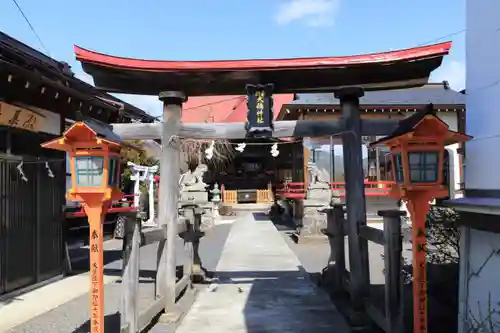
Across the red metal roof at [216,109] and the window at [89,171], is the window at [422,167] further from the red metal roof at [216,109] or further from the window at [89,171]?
the red metal roof at [216,109]

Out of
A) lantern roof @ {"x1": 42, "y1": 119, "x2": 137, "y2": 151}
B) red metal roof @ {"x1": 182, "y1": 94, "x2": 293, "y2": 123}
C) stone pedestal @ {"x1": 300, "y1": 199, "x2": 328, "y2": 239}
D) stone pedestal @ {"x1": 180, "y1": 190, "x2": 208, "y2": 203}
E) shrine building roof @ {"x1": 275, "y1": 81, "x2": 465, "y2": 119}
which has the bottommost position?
stone pedestal @ {"x1": 300, "y1": 199, "x2": 328, "y2": 239}

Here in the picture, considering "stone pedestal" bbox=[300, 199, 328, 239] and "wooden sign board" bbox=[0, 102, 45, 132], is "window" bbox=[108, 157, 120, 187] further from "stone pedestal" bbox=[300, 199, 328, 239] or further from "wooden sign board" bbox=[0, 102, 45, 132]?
"stone pedestal" bbox=[300, 199, 328, 239]

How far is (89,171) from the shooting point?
15.0 ft

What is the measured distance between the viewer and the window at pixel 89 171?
4.56 metres

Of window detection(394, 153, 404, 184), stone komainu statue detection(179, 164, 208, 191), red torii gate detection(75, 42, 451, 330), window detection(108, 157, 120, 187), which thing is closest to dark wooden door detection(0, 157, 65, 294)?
red torii gate detection(75, 42, 451, 330)

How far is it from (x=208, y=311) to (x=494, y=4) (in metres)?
5.22

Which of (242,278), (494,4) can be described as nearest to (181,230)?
(242,278)

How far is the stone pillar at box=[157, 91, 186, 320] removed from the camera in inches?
262

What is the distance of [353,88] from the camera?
6.85 meters

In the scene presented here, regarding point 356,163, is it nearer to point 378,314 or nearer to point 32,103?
point 378,314

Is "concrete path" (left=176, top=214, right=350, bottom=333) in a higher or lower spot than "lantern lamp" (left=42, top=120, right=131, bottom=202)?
lower

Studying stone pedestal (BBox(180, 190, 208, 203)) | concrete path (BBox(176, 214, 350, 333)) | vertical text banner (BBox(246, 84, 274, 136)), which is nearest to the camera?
concrete path (BBox(176, 214, 350, 333))

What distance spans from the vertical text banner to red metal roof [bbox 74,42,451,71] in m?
0.33

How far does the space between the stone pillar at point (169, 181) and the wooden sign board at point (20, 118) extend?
8.00 ft
